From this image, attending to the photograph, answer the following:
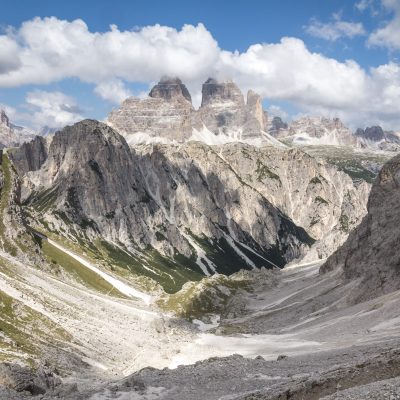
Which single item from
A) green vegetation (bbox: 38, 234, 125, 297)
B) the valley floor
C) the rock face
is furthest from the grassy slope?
the rock face

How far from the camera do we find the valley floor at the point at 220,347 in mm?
48344

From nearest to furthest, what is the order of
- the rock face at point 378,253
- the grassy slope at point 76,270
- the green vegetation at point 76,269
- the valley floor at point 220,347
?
the valley floor at point 220,347
the rock face at point 378,253
the grassy slope at point 76,270
the green vegetation at point 76,269

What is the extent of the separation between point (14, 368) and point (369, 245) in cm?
15208

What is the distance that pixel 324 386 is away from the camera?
3828 centimetres

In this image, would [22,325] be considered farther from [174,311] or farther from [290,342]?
[174,311]

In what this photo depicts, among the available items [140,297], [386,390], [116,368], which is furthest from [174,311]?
[386,390]

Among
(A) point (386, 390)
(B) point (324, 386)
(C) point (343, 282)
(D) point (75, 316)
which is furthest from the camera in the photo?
(C) point (343, 282)

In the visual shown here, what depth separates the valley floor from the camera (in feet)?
159

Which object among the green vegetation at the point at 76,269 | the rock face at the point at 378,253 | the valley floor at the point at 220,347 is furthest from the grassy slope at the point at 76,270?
the rock face at the point at 378,253

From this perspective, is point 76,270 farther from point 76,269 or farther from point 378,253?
point 378,253

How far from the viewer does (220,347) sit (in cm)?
11550

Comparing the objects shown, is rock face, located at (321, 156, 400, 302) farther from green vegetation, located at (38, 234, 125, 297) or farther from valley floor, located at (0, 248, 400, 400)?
green vegetation, located at (38, 234, 125, 297)

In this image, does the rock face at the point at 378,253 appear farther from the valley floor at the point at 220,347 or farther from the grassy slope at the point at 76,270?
the grassy slope at the point at 76,270

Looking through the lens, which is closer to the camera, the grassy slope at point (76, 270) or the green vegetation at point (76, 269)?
the grassy slope at point (76, 270)
